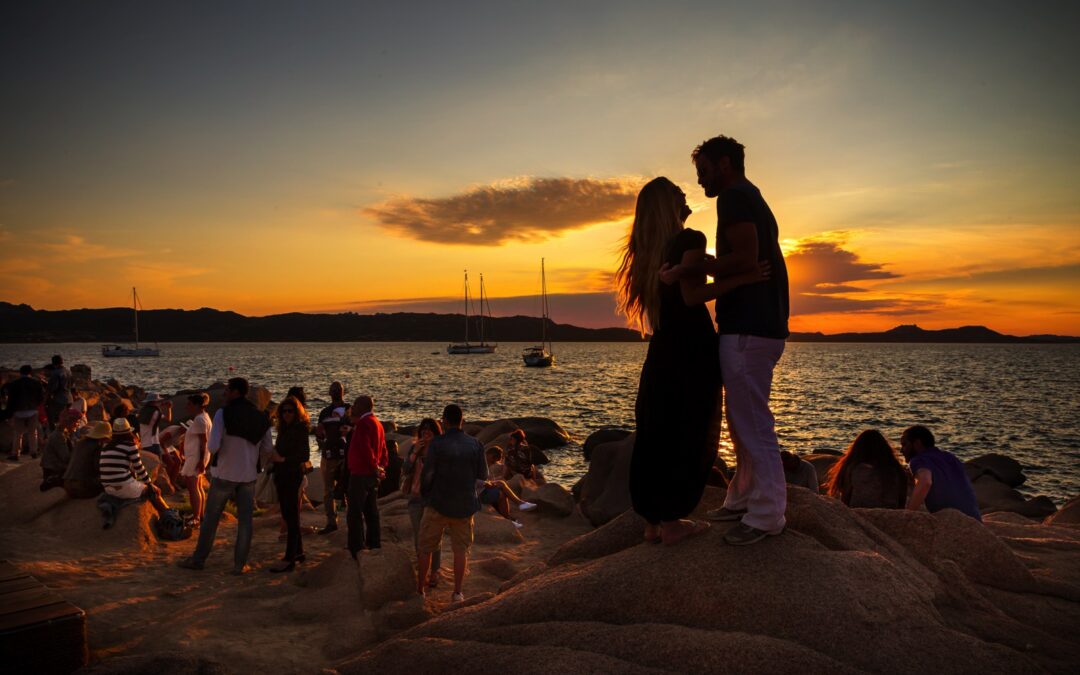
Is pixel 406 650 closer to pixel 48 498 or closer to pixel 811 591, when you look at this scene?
pixel 811 591

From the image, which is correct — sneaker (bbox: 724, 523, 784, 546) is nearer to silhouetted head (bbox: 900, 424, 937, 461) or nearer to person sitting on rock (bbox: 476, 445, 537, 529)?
silhouetted head (bbox: 900, 424, 937, 461)

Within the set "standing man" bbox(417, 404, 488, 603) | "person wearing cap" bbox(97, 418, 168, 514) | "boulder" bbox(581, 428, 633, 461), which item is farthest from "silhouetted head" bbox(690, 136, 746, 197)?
"boulder" bbox(581, 428, 633, 461)

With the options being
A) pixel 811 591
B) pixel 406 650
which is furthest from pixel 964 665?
pixel 406 650

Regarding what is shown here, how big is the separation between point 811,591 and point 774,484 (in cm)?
73

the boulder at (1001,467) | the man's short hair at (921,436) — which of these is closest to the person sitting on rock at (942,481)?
the man's short hair at (921,436)

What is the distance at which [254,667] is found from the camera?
6.01 meters

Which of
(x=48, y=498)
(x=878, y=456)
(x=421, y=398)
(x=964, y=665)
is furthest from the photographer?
(x=421, y=398)

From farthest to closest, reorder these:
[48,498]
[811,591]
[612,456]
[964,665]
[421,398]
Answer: [421,398] → [612,456] → [48,498] → [811,591] → [964,665]

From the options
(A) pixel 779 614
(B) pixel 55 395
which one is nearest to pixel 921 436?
(A) pixel 779 614

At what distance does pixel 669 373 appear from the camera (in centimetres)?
480

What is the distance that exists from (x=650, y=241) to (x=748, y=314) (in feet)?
3.02

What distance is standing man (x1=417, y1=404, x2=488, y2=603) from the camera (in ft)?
25.5

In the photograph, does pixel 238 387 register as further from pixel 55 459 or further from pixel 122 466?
pixel 55 459

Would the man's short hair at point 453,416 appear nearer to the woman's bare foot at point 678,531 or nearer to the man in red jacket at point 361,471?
the man in red jacket at point 361,471
